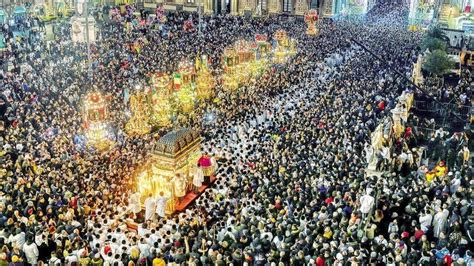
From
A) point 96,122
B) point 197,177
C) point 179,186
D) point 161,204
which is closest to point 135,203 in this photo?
point 161,204

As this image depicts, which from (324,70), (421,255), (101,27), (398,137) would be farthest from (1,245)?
(101,27)

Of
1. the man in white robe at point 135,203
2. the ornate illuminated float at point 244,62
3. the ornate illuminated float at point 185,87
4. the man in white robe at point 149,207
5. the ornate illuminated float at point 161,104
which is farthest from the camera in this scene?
the ornate illuminated float at point 244,62

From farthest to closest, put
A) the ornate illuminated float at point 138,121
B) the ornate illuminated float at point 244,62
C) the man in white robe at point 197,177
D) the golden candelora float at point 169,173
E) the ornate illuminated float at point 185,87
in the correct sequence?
the ornate illuminated float at point 244,62
the ornate illuminated float at point 185,87
the ornate illuminated float at point 138,121
the man in white robe at point 197,177
the golden candelora float at point 169,173

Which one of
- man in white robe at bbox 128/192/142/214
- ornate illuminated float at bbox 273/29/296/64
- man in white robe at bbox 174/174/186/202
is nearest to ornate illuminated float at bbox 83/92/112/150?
man in white robe at bbox 128/192/142/214

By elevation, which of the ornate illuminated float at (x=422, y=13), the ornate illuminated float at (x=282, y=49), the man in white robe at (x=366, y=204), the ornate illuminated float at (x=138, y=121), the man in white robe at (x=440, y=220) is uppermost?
A: the ornate illuminated float at (x=422, y=13)

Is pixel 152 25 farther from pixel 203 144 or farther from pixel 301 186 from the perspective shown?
pixel 301 186

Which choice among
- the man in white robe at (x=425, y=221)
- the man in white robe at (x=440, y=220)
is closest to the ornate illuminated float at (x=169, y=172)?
the man in white robe at (x=425, y=221)

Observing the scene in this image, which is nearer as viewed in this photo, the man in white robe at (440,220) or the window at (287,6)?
the man in white robe at (440,220)

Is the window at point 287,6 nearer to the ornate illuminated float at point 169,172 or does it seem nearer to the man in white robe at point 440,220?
the ornate illuminated float at point 169,172
